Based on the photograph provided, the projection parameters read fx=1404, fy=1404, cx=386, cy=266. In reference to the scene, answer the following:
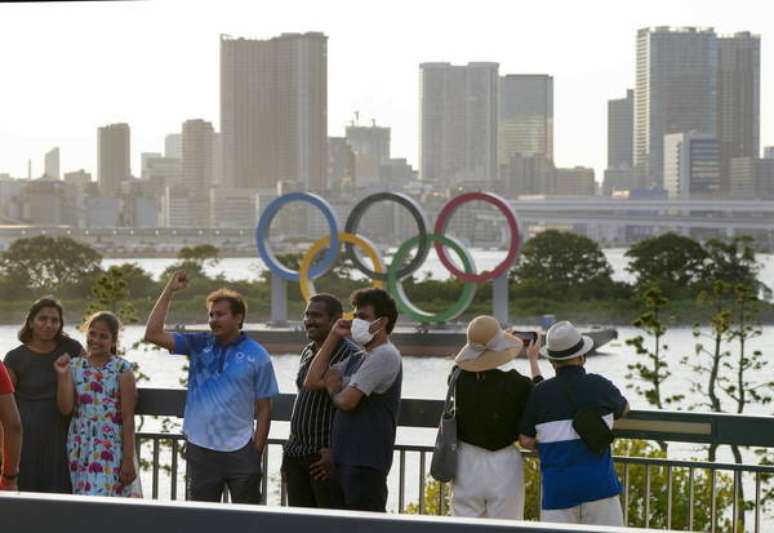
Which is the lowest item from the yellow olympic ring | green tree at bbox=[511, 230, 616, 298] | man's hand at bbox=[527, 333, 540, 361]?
green tree at bbox=[511, 230, 616, 298]

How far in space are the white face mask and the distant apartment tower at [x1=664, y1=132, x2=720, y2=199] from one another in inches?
4357

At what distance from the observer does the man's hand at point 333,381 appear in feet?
17.1

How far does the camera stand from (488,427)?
498 cm

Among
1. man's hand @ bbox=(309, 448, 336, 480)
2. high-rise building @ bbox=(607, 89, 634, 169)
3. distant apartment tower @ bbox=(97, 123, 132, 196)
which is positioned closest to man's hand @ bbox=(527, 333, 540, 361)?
man's hand @ bbox=(309, 448, 336, 480)

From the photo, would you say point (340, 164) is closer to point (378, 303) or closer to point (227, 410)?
point (227, 410)

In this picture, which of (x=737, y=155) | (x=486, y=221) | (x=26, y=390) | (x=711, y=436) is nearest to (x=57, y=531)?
(x=26, y=390)

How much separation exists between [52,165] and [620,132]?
4976 centimetres

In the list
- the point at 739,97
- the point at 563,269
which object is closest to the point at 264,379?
the point at 563,269

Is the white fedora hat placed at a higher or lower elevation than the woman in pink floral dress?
higher

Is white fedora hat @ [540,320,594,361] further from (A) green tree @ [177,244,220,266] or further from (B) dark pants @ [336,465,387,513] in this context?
(A) green tree @ [177,244,220,266]

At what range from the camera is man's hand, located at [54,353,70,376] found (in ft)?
17.6

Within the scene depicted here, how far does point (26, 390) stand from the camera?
5.45m

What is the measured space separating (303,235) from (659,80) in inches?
1521

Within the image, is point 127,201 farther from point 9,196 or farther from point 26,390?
point 26,390
